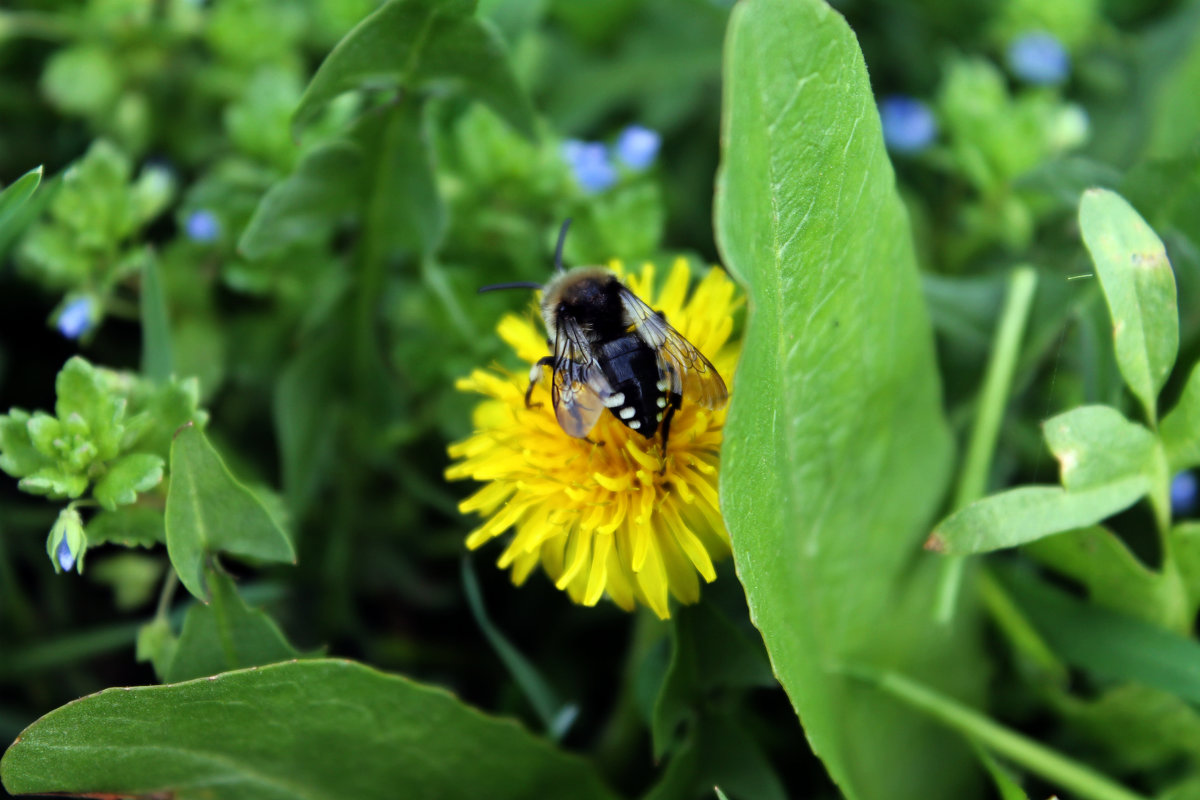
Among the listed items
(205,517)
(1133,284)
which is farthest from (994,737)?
(205,517)

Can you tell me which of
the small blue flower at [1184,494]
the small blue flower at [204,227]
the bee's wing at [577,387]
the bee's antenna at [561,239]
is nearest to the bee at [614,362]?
the bee's wing at [577,387]

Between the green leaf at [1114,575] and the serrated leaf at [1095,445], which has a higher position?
the serrated leaf at [1095,445]

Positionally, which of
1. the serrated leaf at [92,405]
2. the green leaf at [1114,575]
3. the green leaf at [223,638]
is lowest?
the green leaf at [1114,575]

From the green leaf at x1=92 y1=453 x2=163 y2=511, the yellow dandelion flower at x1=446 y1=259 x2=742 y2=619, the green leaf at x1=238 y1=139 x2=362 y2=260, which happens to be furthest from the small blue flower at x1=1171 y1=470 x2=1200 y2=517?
the green leaf at x1=92 y1=453 x2=163 y2=511

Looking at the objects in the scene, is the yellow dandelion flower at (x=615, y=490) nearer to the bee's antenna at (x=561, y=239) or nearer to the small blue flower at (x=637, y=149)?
the bee's antenna at (x=561, y=239)

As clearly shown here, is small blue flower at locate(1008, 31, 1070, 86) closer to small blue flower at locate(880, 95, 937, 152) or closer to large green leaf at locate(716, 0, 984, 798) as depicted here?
small blue flower at locate(880, 95, 937, 152)

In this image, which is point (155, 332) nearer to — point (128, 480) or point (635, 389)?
point (128, 480)

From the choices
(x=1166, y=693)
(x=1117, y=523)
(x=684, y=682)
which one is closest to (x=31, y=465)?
(x=684, y=682)
